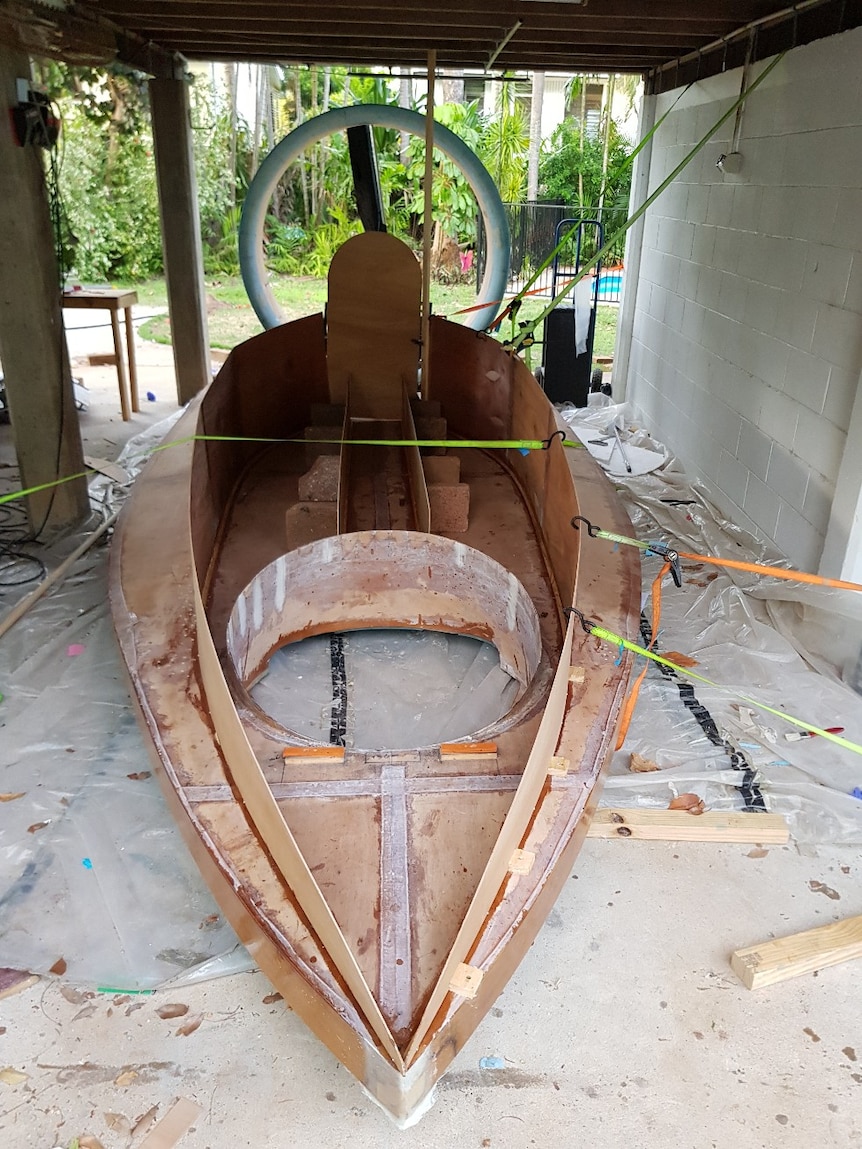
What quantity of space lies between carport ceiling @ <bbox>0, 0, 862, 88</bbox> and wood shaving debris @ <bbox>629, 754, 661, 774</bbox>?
10.7 ft

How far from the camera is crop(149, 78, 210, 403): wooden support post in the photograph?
643 cm

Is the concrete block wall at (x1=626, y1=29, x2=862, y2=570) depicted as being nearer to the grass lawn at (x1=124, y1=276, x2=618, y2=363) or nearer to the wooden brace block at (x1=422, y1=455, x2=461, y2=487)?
the wooden brace block at (x1=422, y1=455, x2=461, y2=487)

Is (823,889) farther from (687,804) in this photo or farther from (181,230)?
(181,230)

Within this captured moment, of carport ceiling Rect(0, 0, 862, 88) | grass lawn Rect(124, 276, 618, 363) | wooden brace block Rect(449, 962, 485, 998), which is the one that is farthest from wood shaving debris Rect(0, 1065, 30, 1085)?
grass lawn Rect(124, 276, 618, 363)

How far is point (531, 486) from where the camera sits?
13.2ft

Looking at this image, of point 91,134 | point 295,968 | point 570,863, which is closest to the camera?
point 295,968

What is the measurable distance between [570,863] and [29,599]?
280cm

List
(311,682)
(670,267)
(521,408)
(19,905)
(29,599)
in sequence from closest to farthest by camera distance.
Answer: (19,905) → (311,682) → (29,599) → (521,408) → (670,267)

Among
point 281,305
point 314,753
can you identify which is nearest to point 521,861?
→ point 314,753

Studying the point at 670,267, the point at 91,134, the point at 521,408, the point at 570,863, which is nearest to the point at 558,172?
the point at 91,134

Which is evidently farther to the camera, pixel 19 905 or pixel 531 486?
pixel 531 486

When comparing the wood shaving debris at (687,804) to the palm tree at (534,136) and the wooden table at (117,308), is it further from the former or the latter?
the palm tree at (534,136)

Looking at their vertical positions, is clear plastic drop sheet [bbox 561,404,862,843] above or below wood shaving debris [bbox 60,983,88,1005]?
above

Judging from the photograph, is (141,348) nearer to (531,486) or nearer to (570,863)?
(531,486)
